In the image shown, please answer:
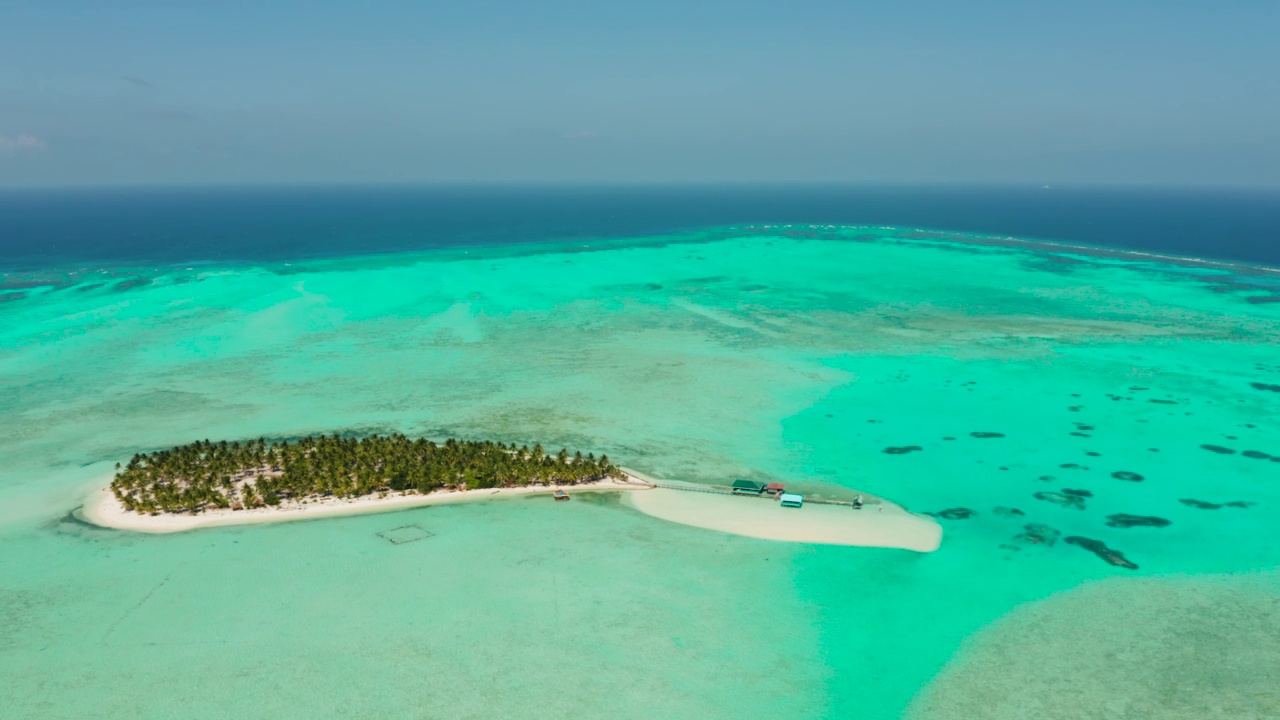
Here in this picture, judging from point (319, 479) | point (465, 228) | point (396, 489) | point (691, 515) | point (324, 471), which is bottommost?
point (691, 515)

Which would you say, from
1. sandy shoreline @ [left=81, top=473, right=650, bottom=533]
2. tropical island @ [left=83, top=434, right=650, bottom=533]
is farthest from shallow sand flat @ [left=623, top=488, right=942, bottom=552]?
tropical island @ [left=83, top=434, right=650, bottom=533]

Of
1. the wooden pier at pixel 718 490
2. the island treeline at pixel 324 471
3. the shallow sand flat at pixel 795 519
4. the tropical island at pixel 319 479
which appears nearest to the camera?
the shallow sand flat at pixel 795 519

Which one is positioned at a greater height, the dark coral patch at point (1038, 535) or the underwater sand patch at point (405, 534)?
the dark coral patch at point (1038, 535)

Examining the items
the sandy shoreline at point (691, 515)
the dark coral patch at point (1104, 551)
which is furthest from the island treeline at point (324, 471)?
the dark coral patch at point (1104, 551)

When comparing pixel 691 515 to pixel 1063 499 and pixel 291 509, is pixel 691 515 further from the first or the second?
pixel 291 509

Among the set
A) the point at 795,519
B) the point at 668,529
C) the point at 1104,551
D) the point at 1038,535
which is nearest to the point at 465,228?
the point at 668,529

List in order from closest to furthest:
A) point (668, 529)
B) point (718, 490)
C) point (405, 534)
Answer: point (405, 534) → point (668, 529) → point (718, 490)

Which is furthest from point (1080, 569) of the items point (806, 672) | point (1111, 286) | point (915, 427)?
point (1111, 286)

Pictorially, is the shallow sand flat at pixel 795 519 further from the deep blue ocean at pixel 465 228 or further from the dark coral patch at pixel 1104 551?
the deep blue ocean at pixel 465 228
